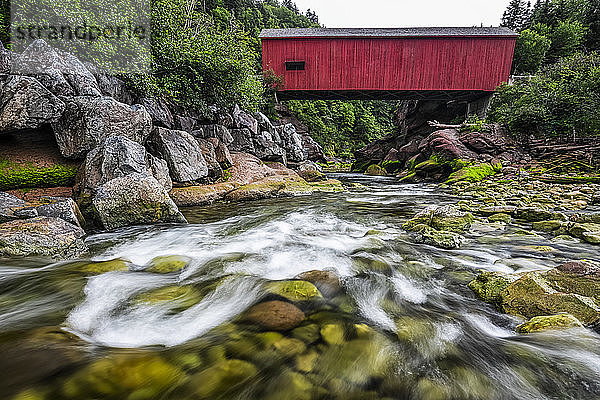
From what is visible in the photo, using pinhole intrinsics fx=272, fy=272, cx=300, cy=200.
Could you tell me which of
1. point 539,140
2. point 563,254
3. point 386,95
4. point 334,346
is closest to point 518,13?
point 386,95

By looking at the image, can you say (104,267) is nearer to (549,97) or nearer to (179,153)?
(179,153)

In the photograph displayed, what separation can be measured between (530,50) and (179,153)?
33.6 metres

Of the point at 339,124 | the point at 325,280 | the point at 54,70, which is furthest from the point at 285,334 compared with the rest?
the point at 339,124

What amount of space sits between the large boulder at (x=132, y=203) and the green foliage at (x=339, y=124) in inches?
1058

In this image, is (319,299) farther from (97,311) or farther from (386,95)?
(386,95)

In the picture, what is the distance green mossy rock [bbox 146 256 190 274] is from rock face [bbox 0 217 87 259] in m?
1.05

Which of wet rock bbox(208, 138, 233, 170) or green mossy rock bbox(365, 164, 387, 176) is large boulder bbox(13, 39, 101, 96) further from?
green mossy rock bbox(365, 164, 387, 176)

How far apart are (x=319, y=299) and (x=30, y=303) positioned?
2566mm

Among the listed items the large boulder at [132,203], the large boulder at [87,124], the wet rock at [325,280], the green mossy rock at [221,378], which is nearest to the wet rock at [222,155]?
the large boulder at [87,124]

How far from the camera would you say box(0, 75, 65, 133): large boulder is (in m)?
5.34

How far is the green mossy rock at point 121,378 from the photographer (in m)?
1.29

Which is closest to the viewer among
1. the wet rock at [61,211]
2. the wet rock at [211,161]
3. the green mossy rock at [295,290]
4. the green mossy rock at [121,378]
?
the green mossy rock at [121,378]

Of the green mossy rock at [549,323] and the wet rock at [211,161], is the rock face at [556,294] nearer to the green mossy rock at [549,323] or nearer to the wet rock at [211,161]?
the green mossy rock at [549,323]

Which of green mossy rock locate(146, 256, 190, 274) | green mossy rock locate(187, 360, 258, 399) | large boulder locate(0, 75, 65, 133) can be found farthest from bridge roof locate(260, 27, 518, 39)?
green mossy rock locate(187, 360, 258, 399)
